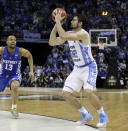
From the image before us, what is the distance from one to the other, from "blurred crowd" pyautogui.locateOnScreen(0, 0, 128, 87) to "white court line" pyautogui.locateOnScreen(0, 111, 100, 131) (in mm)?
11441

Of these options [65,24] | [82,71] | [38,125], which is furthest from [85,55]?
[65,24]

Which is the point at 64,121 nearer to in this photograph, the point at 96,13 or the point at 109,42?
the point at 109,42

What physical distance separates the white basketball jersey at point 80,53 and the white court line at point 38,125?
1.02 m

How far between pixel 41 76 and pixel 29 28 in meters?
→ 4.54

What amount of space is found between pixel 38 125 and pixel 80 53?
1343 mm

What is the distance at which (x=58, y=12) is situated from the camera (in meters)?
4.81

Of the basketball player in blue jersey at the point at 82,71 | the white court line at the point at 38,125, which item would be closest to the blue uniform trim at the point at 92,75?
the basketball player in blue jersey at the point at 82,71

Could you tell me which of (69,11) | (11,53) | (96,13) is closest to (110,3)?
(96,13)

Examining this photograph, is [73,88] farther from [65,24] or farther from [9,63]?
[65,24]

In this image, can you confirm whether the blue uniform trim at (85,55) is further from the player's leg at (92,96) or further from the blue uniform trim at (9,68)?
the blue uniform trim at (9,68)

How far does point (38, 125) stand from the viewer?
4746mm

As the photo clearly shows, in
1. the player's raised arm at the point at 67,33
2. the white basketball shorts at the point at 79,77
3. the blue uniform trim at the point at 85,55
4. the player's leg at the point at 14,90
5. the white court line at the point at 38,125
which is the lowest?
the white court line at the point at 38,125

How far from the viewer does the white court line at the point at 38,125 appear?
4469 millimetres

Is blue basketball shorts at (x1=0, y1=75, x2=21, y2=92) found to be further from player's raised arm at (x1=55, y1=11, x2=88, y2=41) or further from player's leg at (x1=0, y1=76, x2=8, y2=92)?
player's raised arm at (x1=55, y1=11, x2=88, y2=41)
